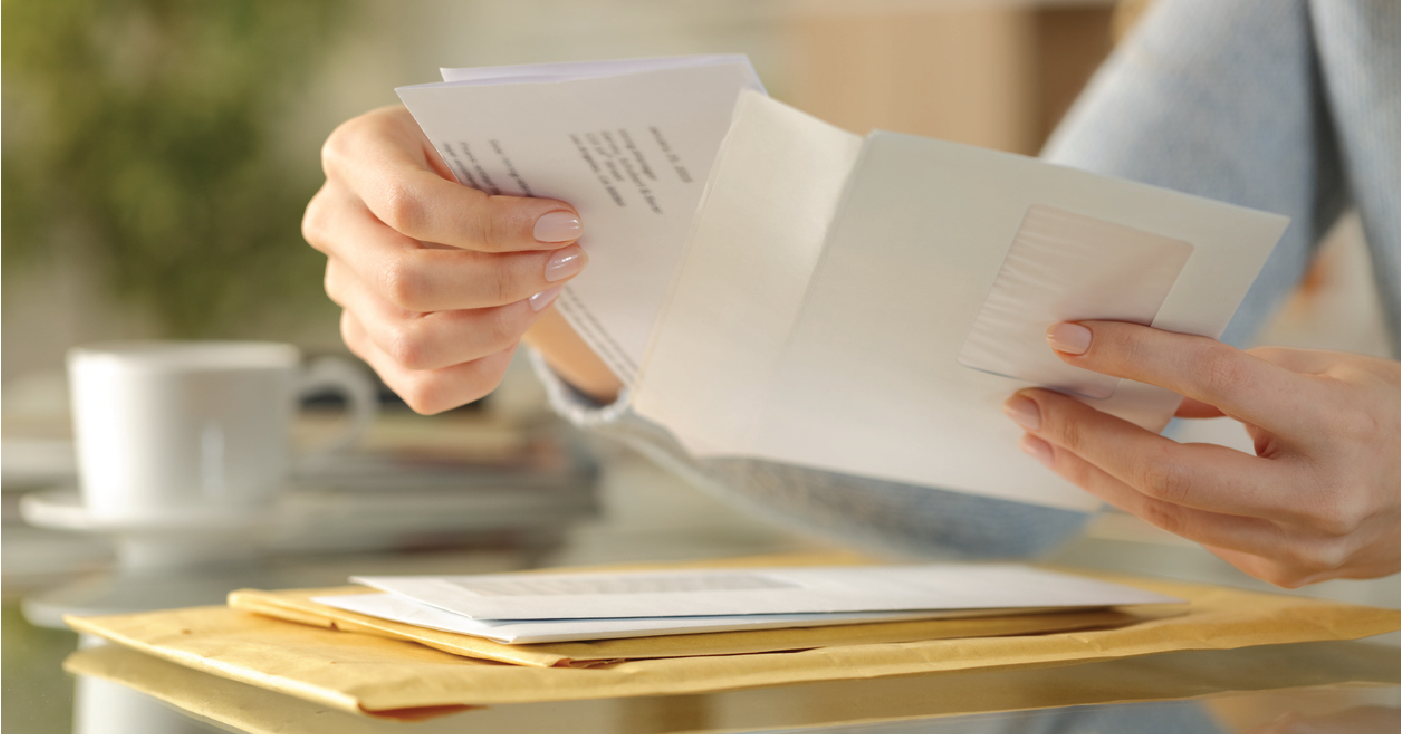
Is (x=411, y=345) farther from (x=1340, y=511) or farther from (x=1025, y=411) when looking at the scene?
(x=1340, y=511)

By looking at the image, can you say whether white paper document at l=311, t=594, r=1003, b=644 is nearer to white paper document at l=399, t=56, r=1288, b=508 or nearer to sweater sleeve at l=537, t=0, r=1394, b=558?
white paper document at l=399, t=56, r=1288, b=508

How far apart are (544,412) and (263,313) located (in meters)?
1.67

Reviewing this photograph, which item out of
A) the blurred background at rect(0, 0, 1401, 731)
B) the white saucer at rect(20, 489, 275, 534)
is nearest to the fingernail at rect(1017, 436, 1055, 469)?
the white saucer at rect(20, 489, 275, 534)

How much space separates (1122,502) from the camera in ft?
1.26

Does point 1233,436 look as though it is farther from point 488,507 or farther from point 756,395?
point 488,507

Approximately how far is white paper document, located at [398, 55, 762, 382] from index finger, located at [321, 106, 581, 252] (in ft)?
0.03

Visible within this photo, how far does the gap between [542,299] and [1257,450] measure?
0.86ft

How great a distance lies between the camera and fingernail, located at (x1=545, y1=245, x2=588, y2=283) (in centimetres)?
37

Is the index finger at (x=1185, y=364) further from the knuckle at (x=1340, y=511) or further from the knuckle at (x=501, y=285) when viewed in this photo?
the knuckle at (x=501, y=285)

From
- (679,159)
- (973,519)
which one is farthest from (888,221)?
(973,519)

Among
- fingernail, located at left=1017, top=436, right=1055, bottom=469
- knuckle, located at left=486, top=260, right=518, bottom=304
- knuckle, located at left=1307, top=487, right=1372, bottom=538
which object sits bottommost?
knuckle, located at left=1307, top=487, right=1372, bottom=538

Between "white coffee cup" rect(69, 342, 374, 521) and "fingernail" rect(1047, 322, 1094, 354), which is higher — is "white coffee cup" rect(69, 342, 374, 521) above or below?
above

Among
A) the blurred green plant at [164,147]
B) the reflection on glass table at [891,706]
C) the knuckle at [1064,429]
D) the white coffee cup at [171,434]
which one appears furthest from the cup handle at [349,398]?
the blurred green plant at [164,147]

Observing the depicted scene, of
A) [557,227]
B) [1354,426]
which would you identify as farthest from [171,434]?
[1354,426]
